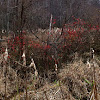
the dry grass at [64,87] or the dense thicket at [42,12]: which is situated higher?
the dense thicket at [42,12]

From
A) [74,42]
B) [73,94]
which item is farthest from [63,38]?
[73,94]

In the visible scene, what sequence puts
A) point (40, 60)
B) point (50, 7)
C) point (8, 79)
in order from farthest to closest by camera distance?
1. point (50, 7)
2. point (40, 60)
3. point (8, 79)

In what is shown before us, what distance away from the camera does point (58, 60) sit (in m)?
4.61

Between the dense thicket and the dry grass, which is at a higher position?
the dense thicket

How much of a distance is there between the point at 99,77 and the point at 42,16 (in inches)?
410

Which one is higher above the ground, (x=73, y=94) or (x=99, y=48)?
(x=99, y=48)

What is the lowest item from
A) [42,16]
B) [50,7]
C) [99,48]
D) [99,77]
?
[99,77]

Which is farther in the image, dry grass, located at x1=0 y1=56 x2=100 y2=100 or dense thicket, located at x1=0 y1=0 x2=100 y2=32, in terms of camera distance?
dense thicket, located at x1=0 y1=0 x2=100 y2=32

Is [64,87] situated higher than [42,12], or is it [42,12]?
[42,12]

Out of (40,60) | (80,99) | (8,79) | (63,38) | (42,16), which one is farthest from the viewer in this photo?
(42,16)

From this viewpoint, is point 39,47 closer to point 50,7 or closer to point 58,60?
point 58,60

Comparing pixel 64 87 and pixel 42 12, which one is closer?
pixel 64 87

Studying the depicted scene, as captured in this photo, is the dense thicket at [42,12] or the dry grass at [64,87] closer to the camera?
the dry grass at [64,87]

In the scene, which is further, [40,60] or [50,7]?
[50,7]
